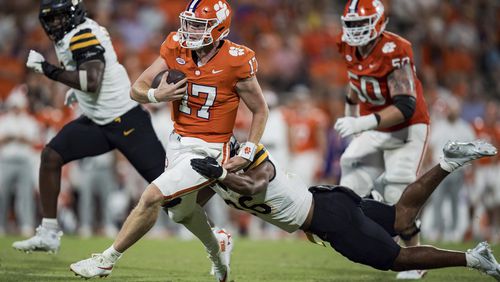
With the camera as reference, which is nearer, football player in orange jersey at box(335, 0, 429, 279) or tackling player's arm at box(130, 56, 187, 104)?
tackling player's arm at box(130, 56, 187, 104)

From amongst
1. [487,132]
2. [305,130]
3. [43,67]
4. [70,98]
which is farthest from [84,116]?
[487,132]

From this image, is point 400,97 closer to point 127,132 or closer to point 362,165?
point 362,165

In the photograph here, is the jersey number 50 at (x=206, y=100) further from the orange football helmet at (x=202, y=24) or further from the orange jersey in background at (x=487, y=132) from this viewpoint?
the orange jersey in background at (x=487, y=132)

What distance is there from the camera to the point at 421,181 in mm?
6062

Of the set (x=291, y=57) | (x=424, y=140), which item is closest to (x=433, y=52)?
(x=291, y=57)

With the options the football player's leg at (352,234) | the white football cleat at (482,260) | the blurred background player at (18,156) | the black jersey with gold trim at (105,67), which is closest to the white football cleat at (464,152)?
the white football cleat at (482,260)

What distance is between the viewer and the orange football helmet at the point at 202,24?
18.7ft

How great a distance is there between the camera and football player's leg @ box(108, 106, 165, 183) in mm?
7121

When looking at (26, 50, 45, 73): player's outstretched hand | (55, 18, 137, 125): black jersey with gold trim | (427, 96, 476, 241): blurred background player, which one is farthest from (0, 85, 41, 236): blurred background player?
(427, 96, 476, 241): blurred background player

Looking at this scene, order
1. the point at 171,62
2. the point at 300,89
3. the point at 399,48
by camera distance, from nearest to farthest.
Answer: the point at 171,62 < the point at 399,48 < the point at 300,89

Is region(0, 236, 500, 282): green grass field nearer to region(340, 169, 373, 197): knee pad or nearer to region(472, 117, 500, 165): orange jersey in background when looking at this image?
region(340, 169, 373, 197): knee pad

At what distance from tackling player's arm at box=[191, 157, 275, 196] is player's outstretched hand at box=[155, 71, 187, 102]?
576 mm

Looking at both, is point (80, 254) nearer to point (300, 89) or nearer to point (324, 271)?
point (324, 271)

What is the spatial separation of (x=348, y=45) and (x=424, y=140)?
1.07 meters
